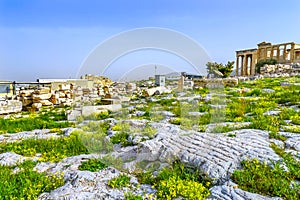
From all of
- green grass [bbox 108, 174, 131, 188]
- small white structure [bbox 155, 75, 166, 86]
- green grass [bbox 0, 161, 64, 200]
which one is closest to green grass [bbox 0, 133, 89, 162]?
green grass [bbox 0, 161, 64, 200]

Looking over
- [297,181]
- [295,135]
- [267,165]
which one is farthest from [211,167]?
[295,135]

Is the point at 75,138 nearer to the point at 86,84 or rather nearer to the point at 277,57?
the point at 86,84

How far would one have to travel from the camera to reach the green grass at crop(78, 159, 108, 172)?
18.4ft

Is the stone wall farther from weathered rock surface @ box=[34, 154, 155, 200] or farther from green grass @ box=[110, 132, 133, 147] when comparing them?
weathered rock surface @ box=[34, 154, 155, 200]

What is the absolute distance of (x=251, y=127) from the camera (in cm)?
747

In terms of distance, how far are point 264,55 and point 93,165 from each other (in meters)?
56.1

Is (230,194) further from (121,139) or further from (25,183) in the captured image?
(121,139)

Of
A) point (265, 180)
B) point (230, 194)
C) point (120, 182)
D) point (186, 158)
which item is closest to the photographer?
point (230, 194)

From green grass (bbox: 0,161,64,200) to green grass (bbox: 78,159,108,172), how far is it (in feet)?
1.96

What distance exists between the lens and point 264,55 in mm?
54125

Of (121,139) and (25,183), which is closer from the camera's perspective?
(25,183)

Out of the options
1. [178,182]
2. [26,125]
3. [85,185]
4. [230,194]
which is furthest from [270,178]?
[26,125]

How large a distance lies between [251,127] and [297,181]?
10.7 ft

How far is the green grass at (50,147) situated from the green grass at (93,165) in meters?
1.08
